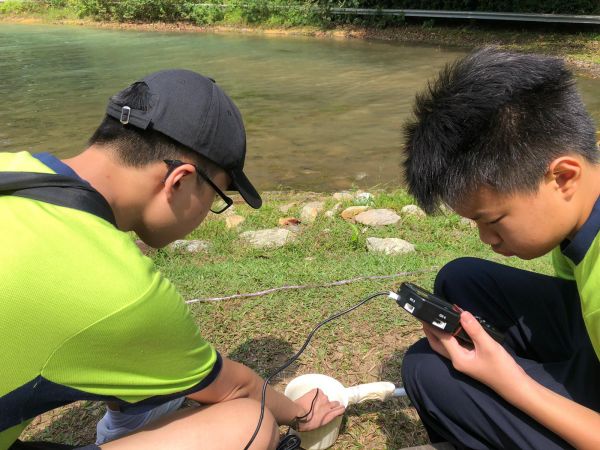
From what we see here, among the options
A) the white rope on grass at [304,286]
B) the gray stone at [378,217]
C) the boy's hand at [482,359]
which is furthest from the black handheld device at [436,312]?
the gray stone at [378,217]

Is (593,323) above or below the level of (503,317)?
above

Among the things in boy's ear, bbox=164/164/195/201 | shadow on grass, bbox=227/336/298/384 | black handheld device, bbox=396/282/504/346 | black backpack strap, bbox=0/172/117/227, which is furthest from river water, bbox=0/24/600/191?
black backpack strap, bbox=0/172/117/227

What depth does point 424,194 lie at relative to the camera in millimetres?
1677

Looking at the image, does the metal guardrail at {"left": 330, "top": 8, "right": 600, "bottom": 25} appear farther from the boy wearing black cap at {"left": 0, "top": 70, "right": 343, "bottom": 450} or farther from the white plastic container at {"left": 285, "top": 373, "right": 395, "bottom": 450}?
the boy wearing black cap at {"left": 0, "top": 70, "right": 343, "bottom": 450}

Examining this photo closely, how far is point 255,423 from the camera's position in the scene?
1.59 metres

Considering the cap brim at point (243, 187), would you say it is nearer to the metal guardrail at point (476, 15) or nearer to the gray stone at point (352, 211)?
the gray stone at point (352, 211)

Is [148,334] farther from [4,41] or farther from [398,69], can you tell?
[4,41]

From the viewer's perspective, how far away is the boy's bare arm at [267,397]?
5.42ft

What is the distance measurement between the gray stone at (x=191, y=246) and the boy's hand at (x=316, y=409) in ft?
6.69

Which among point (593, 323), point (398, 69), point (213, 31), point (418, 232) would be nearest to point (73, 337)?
point (593, 323)

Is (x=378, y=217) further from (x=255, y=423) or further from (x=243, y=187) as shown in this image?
(x=255, y=423)

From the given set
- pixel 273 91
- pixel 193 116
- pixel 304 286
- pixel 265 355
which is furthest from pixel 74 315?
pixel 273 91

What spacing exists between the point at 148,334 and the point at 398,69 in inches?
501

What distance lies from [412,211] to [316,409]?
279 centimetres
